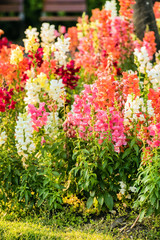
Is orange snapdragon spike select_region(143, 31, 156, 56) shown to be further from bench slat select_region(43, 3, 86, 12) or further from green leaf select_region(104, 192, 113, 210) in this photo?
bench slat select_region(43, 3, 86, 12)

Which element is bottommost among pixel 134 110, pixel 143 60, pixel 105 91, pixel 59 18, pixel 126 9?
pixel 134 110

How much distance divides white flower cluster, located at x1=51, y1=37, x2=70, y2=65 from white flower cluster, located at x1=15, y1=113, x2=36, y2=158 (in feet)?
4.42

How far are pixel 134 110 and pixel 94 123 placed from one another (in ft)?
1.26

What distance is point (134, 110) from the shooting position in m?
4.20

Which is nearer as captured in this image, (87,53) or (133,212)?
(133,212)

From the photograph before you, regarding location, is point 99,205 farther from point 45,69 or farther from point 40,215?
point 45,69

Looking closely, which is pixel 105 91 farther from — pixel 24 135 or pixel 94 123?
pixel 24 135

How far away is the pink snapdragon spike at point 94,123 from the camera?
4246mm

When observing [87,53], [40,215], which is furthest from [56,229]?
[87,53]

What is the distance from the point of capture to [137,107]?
4180 millimetres

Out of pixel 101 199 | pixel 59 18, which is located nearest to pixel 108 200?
pixel 101 199

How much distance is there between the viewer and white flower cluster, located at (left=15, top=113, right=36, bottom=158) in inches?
169

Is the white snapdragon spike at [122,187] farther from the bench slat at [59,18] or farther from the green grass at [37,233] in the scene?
the bench slat at [59,18]

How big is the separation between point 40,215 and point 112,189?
778 millimetres
